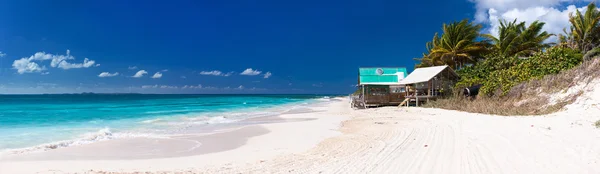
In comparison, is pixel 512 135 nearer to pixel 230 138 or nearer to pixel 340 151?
pixel 340 151

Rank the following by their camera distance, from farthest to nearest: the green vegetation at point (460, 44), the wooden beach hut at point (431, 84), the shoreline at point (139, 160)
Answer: the green vegetation at point (460, 44)
the wooden beach hut at point (431, 84)
the shoreline at point (139, 160)

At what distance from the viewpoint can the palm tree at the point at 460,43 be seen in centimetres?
2656

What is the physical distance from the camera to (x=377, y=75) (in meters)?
24.6

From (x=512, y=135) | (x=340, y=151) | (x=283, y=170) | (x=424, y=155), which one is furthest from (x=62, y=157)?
(x=512, y=135)

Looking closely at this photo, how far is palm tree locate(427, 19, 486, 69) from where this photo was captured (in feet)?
87.1

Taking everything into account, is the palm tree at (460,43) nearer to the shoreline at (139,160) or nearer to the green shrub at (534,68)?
the green shrub at (534,68)

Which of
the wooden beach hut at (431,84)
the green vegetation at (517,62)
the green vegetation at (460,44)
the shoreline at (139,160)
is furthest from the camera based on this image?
the green vegetation at (460,44)

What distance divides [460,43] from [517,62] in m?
9.04

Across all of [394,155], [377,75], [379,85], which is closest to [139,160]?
[394,155]

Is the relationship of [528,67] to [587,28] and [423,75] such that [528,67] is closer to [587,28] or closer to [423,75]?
[423,75]

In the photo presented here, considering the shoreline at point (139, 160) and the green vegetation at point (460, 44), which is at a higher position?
the green vegetation at point (460, 44)

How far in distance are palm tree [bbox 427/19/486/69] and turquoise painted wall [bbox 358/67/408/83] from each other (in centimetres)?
482

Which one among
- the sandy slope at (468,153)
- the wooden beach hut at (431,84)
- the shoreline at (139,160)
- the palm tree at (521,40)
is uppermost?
the palm tree at (521,40)

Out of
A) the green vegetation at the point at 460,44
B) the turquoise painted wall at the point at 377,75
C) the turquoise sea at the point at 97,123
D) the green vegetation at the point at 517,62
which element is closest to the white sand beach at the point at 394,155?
the turquoise sea at the point at 97,123
